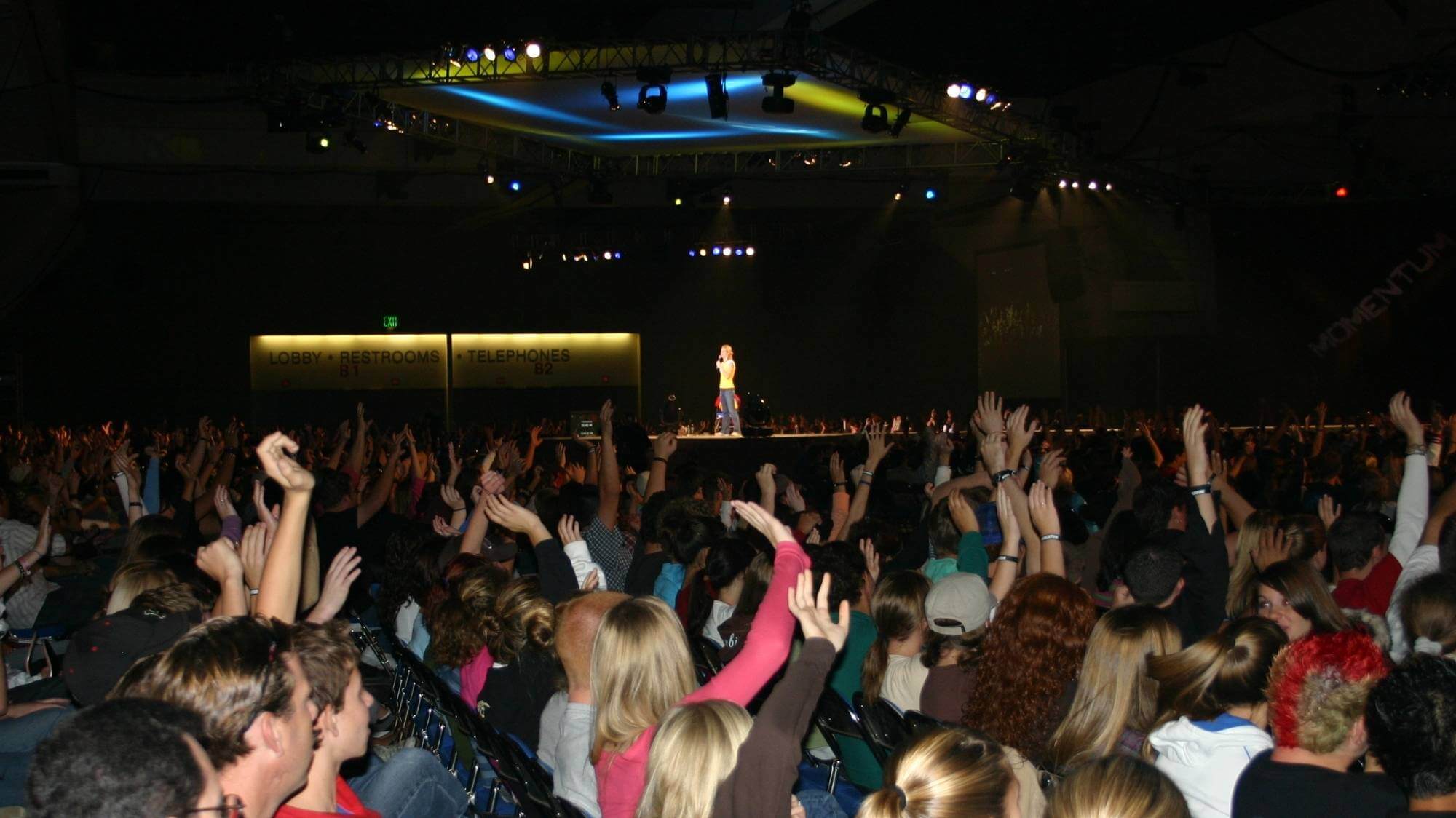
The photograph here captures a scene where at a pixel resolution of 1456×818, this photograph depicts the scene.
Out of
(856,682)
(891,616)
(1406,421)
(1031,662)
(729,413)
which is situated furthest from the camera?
(729,413)

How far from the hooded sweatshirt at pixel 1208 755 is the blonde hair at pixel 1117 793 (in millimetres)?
769

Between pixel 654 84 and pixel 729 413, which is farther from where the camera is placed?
pixel 729 413

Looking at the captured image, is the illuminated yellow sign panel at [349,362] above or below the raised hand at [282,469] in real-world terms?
above

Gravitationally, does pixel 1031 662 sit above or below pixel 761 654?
below

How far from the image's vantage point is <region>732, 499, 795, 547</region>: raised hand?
2.58 metres

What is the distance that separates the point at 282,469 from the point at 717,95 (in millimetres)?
9621

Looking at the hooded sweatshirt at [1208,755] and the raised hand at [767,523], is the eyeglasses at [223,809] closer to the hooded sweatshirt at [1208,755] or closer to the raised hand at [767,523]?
the raised hand at [767,523]

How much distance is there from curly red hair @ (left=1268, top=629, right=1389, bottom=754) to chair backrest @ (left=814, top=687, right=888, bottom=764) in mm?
1338

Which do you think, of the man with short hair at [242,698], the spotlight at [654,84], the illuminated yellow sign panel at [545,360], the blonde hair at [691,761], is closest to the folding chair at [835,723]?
the blonde hair at [691,761]

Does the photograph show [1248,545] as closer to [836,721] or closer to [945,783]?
[836,721]

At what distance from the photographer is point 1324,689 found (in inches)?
93.9

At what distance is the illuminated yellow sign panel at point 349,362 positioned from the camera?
22.3 metres

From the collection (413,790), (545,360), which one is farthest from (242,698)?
(545,360)

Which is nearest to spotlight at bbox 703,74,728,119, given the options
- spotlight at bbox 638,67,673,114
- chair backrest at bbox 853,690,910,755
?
spotlight at bbox 638,67,673,114
